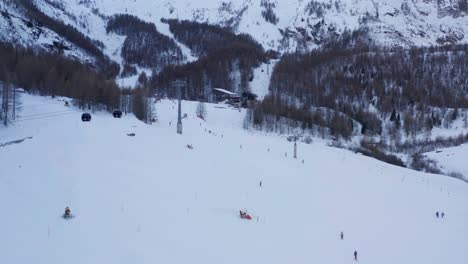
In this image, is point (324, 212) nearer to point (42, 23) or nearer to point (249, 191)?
point (249, 191)

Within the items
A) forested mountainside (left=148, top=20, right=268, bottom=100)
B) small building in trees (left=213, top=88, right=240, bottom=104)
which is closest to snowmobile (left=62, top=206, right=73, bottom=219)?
small building in trees (left=213, top=88, right=240, bottom=104)

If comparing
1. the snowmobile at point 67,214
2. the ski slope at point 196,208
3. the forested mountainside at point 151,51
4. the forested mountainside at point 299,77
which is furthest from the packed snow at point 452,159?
the forested mountainside at point 151,51

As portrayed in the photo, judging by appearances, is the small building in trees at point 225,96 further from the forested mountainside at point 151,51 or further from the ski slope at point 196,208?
the ski slope at point 196,208

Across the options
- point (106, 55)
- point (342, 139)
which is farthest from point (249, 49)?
point (342, 139)

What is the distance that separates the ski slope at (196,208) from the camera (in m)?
→ 13.8

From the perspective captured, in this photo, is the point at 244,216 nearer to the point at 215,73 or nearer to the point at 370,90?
the point at 370,90

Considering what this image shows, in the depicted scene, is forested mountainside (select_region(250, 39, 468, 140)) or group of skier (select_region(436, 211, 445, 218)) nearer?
group of skier (select_region(436, 211, 445, 218))

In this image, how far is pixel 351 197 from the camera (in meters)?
26.4

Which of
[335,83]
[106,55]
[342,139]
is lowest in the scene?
[342,139]

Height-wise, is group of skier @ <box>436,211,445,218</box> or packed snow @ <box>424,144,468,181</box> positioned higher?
group of skier @ <box>436,211,445,218</box>

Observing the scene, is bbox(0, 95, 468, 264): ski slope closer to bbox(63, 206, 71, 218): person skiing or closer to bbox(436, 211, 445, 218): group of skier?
bbox(63, 206, 71, 218): person skiing

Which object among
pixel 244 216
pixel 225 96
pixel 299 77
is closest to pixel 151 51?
pixel 225 96

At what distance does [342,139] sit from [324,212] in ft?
259

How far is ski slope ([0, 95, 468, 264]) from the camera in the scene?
1377cm
